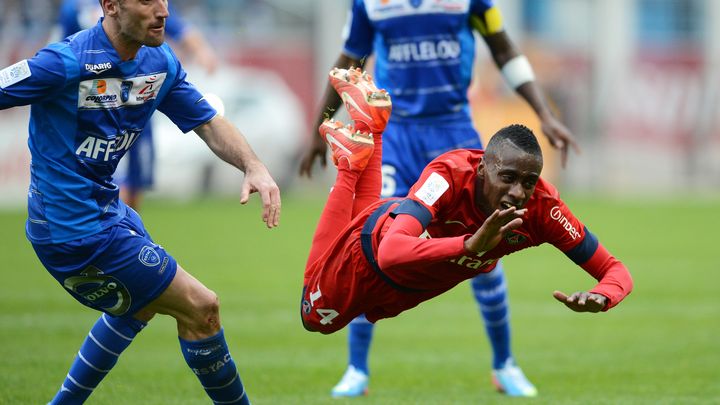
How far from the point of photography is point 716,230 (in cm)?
1867

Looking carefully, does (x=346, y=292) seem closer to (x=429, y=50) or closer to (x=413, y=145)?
(x=413, y=145)

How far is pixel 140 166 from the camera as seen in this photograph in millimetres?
9789

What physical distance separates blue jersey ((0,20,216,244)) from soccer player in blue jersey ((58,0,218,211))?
386 cm

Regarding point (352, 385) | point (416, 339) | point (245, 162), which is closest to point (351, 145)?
point (245, 162)

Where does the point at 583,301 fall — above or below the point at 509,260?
above

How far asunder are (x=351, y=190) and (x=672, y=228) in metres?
13.5

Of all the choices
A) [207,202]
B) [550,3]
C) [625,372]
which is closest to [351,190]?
[625,372]

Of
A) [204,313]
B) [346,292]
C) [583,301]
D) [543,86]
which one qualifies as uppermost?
[583,301]

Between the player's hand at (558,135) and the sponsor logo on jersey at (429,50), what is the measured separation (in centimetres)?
77

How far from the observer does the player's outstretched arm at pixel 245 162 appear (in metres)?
5.53

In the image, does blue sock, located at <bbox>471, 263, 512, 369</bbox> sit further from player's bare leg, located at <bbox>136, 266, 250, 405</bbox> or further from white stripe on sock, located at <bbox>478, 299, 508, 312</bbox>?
player's bare leg, located at <bbox>136, 266, 250, 405</bbox>

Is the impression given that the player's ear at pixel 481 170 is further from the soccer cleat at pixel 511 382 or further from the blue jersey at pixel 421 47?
the soccer cleat at pixel 511 382

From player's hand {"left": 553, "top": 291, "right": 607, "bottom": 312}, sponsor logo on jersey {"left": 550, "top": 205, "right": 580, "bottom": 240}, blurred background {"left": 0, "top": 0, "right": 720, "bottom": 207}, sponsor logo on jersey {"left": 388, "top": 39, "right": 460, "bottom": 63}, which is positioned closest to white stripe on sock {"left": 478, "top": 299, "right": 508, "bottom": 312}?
sponsor logo on jersey {"left": 388, "top": 39, "right": 460, "bottom": 63}

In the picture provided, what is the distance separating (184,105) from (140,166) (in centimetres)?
403
